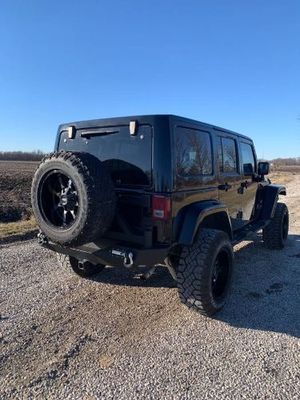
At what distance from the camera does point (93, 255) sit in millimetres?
3990

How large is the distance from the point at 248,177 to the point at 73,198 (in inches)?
143

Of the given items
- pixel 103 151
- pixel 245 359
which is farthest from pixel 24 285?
pixel 245 359

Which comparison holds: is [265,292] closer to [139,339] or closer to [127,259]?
[139,339]

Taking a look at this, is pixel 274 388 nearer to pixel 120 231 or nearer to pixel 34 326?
pixel 120 231

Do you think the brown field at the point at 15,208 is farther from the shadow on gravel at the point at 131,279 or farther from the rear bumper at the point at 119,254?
the rear bumper at the point at 119,254

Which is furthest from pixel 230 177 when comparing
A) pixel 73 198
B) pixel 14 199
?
pixel 14 199

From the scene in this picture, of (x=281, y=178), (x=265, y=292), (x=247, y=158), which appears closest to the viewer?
(x=265, y=292)

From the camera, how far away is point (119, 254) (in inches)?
151

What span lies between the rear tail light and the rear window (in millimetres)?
224

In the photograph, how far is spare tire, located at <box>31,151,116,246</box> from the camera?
362 cm

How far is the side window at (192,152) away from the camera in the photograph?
407cm

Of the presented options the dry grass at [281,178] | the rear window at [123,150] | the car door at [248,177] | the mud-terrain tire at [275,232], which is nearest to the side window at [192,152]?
the rear window at [123,150]

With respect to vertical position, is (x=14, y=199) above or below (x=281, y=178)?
above

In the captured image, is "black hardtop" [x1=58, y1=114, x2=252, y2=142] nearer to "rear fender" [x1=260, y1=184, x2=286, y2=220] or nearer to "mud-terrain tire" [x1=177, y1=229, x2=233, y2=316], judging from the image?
"mud-terrain tire" [x1=177, y1=229, x2=233, y2=316]
